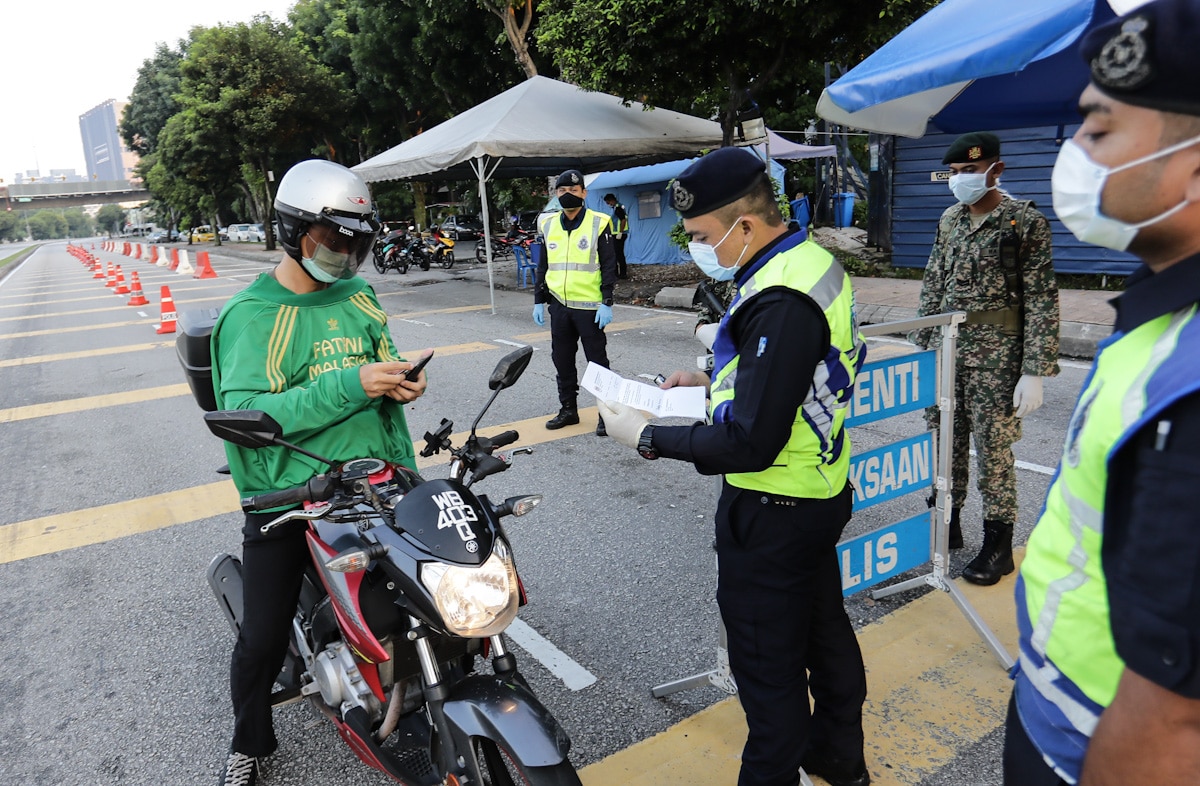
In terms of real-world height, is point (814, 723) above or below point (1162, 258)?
below

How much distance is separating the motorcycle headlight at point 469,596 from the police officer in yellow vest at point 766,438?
507 millimetres

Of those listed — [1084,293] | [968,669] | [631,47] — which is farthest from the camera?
[631,47]

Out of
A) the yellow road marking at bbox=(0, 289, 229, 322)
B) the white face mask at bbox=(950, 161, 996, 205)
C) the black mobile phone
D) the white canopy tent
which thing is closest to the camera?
the black mobile phone

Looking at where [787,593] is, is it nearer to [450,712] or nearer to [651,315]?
[450,712]

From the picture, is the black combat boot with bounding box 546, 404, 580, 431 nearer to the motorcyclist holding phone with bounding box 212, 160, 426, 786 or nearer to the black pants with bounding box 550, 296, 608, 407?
the black pants with bounding box 550, 296, 608, 407

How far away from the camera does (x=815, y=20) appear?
1078 centimetres

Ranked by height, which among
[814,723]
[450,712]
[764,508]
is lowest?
[814,723]

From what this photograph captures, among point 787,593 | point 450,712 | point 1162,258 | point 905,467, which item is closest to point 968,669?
point 905,467

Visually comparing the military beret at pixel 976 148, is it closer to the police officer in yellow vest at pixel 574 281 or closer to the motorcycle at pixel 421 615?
the motorcycle at pixel 421 615

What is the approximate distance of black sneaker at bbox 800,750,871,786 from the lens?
2436mm

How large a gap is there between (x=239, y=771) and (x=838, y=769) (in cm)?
191

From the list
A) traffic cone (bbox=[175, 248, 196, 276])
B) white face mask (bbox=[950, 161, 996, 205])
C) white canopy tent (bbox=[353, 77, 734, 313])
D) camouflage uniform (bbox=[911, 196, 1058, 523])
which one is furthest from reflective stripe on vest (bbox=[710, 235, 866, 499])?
traffic cone (bbox=[175, 248, 196, 276])

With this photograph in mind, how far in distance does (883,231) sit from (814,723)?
1434cm

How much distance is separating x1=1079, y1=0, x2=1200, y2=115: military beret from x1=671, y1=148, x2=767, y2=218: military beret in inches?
40.0
